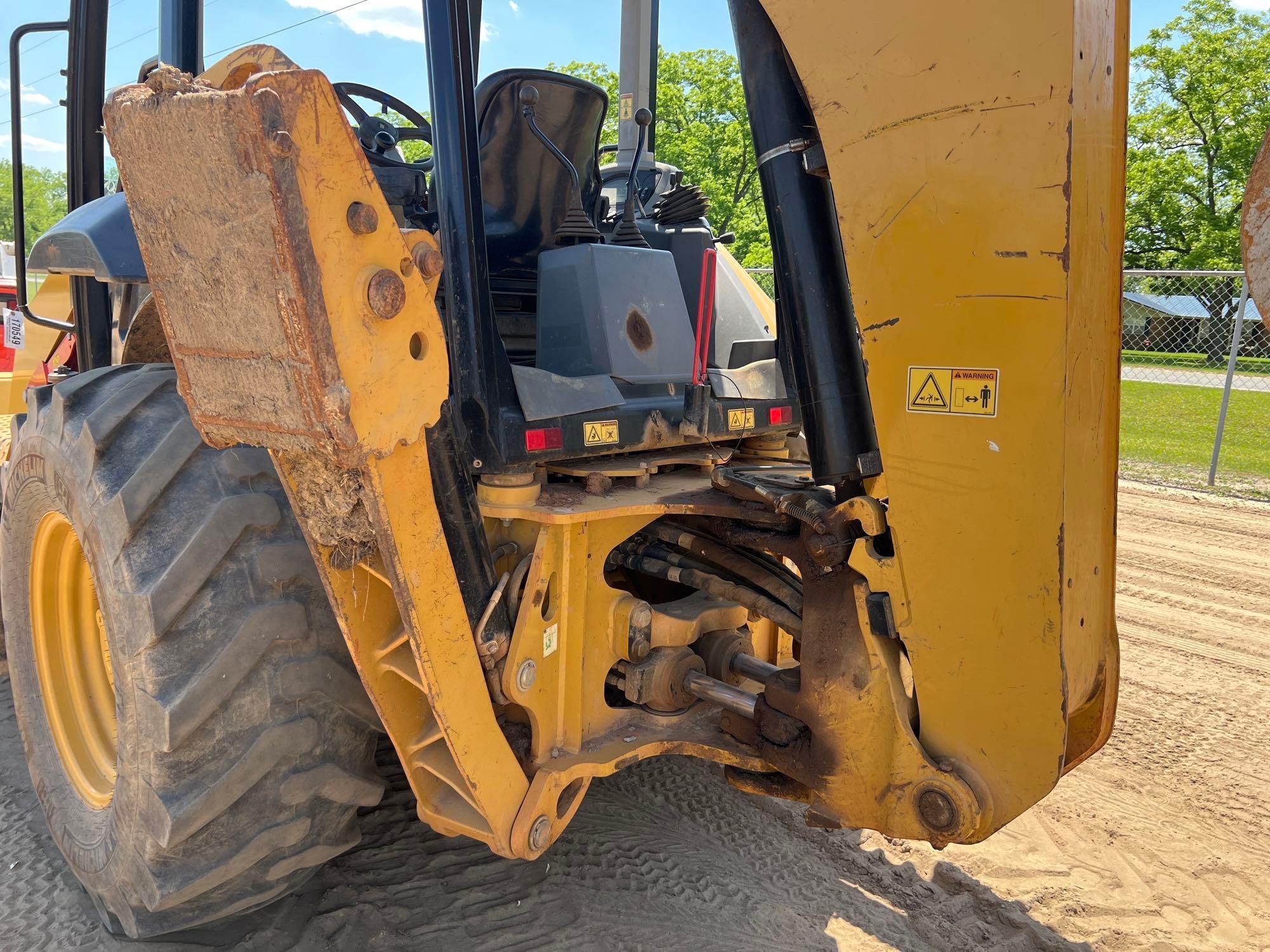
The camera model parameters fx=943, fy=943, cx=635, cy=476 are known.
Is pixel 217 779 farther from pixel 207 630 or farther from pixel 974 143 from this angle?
pixel 974 143

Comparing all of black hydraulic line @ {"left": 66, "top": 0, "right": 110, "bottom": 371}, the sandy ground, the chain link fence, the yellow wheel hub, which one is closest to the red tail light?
the sandy ground

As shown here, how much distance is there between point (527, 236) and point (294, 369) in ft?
4.65

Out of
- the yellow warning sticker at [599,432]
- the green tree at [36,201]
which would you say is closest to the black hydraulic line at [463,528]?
the yellow warning sticker at [599,432]

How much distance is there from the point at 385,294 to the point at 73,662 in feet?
6.62

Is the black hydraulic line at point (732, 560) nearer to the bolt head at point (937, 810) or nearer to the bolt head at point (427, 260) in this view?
the bolt head at point (937, 810)

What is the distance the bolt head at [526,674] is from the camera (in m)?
2.28

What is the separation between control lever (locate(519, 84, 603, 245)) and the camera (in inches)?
104

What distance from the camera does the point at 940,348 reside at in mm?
1844

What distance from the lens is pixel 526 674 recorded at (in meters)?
2.30

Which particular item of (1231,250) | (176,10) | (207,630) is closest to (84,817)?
(207,630)

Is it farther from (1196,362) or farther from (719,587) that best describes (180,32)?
(1196,362)

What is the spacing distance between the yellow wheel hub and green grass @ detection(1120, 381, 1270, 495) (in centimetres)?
633

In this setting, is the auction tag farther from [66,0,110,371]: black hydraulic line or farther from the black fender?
the black fender

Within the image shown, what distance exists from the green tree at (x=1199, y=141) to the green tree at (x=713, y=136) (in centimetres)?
1171
